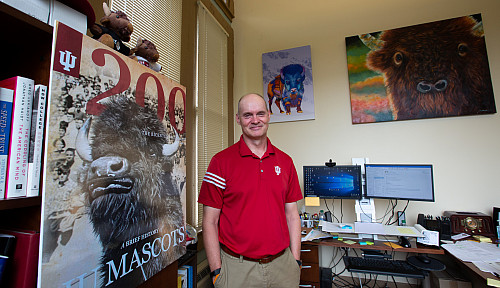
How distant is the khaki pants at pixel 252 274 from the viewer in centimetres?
122

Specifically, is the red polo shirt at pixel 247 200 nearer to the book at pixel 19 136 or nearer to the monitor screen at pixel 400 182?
the book at pixel 19 136

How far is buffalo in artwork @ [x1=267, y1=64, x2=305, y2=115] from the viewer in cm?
299

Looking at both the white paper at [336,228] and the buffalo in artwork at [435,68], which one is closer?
the white paper at [336,228]

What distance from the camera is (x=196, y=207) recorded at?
2166 mm

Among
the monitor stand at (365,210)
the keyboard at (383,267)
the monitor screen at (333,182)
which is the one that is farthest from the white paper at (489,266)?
the monitor screen at (333,182)

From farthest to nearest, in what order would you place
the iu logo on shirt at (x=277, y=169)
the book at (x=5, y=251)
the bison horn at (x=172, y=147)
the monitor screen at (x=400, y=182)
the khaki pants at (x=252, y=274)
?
the monitor screen at (x=400, y=182), the iu logo on shirt at (x=277, y=169), the khaki pants at (x=252, y=274), the bison horn at (x=172, y=147), the book at (x=5, y=251)

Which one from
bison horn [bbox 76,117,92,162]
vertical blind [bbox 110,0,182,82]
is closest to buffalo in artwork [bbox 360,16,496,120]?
vertical blind [bbox 110,0,182,82]

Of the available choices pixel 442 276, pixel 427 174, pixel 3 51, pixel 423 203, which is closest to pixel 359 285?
pixel 442 276

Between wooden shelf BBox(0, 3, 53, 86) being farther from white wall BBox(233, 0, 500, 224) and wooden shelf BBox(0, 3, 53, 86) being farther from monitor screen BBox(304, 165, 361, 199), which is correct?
white wall BBox(233, 0, 500, 224)

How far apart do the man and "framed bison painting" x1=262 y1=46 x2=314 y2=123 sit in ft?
5.53

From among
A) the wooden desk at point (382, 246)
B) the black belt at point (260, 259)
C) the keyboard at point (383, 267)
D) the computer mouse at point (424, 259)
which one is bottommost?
the keyboard at point (383, 267)

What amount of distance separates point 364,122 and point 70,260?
2.86 meters

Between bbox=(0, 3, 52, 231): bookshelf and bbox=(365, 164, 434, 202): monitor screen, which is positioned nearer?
bbox=(0, 3, 52, 231): bookshelf

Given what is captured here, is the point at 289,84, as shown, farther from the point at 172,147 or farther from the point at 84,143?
the point at 84,143
